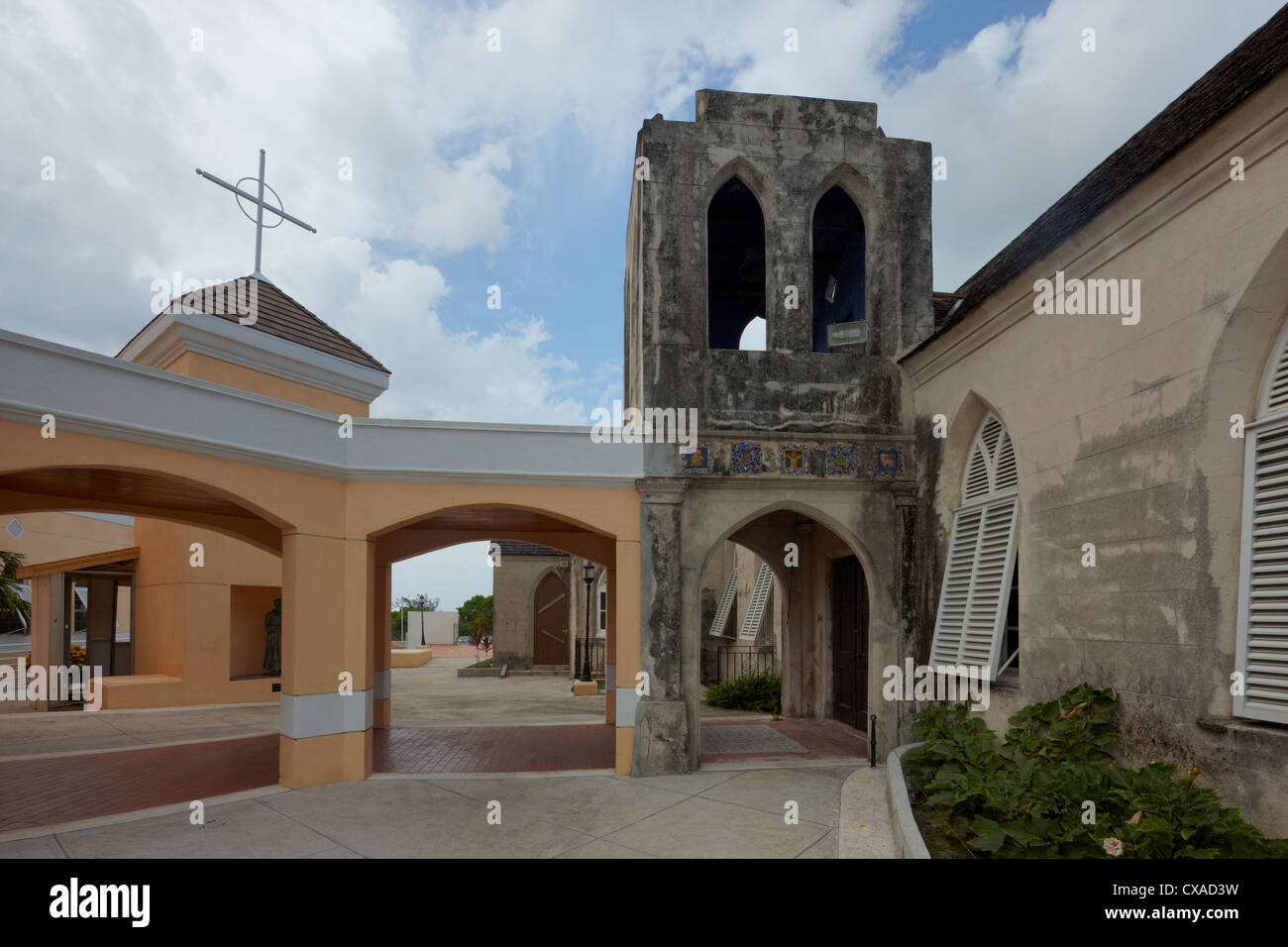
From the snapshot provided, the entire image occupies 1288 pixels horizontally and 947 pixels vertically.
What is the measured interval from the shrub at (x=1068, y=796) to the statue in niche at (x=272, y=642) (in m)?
14.3

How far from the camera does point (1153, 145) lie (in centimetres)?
621

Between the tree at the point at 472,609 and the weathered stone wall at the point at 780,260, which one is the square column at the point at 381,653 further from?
the tree at the point at 472,609

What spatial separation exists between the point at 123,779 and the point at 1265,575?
37.2ft

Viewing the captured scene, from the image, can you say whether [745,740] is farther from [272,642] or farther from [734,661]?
[272,642]

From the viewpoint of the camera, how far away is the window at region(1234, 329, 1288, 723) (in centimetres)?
482

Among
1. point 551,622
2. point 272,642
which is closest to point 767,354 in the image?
point 272,642

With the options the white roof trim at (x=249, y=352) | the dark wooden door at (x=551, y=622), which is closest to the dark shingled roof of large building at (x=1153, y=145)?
the white roof trim at (x=249, y=352)

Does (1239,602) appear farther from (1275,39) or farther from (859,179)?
(859,179)

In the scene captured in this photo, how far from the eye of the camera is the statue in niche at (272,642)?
17.1m

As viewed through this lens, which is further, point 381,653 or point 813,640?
point 813,640
